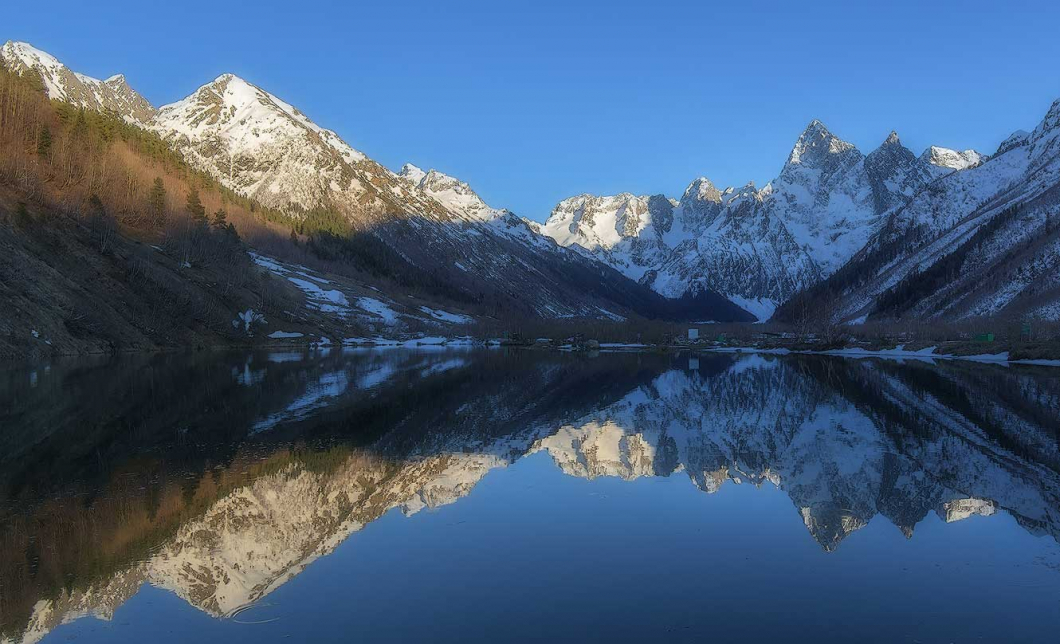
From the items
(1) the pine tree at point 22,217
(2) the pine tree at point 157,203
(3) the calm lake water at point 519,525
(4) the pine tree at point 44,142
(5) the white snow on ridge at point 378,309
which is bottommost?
(3) the calm lake water at point 519,525

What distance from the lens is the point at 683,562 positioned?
545 inches

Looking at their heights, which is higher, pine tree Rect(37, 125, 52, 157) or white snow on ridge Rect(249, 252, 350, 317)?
pine tree Rect(37, 125, 52, 157)

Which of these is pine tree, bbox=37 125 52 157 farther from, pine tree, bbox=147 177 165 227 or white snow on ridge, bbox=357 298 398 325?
white snow on ridge, bbox=357 298 398 325

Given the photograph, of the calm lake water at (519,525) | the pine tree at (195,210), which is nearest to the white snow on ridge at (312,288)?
the pine tree at (195,210)

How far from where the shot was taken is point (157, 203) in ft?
425

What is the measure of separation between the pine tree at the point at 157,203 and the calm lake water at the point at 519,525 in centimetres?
9986

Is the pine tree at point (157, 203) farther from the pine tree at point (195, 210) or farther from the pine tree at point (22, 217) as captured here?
the pine tree at point (22, 217)

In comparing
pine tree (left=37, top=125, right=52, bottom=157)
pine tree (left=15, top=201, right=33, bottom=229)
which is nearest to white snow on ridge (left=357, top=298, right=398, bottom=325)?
pine tree (left=37, top=125, right=52, bottom=157)

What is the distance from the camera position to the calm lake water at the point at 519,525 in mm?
11180

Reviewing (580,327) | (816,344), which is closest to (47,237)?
(816,344)

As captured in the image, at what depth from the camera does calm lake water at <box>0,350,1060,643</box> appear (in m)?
11.2

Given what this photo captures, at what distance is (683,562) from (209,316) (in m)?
98.4

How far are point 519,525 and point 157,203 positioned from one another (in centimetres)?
13304

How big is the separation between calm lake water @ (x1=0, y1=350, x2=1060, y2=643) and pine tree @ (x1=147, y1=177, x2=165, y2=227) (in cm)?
9986
